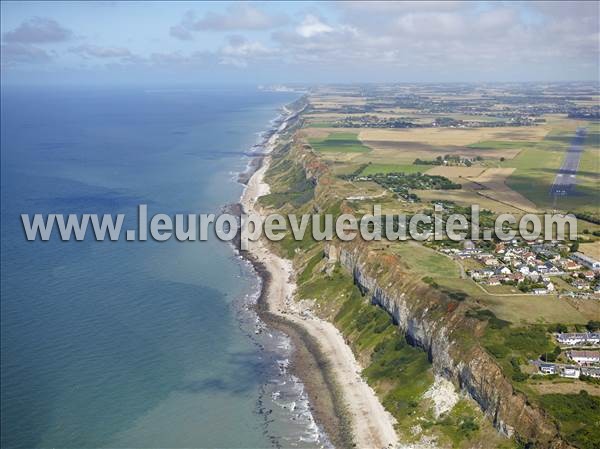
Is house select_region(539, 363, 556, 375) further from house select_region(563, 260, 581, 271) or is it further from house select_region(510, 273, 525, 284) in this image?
house select_region(563, 260, 581, 271)

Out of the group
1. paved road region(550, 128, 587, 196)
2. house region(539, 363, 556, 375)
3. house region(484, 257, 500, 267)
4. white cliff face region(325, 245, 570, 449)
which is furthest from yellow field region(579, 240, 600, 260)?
paved road region(550, 128, 587, 196)

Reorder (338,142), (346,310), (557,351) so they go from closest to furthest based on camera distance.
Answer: (557,351) < (346,310) < (338,142)

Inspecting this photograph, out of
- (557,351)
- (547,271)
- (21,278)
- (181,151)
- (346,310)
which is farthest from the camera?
(181,151)

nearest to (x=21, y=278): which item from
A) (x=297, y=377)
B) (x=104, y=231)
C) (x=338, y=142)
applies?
(x=104, y=231)

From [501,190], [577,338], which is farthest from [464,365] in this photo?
[501,190]

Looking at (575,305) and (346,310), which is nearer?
(575,305)

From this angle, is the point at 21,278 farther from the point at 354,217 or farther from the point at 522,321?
the point at 522,321

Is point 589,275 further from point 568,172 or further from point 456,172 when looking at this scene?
point 568,172
